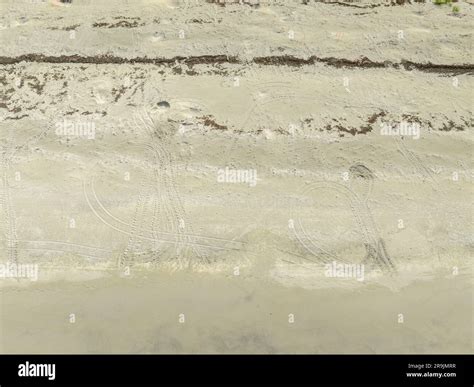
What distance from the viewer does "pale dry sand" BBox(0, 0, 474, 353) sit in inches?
469

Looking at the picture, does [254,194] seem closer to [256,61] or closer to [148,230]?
[148,230]

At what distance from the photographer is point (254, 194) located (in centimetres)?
1210

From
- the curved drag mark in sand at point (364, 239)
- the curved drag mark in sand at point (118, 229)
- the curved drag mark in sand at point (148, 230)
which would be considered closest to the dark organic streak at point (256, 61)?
the curved drag mark in sand at point (118, 229)

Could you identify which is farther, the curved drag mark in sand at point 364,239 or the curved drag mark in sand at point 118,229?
the curved drag mark in sand at point 118,229

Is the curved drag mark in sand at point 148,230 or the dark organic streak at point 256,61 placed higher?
the dark organic streak at point 256,61

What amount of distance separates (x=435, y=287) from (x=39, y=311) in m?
10.4

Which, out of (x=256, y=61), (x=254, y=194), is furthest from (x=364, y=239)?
(x=256, y=61)

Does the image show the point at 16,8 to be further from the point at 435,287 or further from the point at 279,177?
the point at 435,287

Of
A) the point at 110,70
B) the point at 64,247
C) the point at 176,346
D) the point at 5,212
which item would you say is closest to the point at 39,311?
the point at 64,247

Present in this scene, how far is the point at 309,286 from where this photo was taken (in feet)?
39.1

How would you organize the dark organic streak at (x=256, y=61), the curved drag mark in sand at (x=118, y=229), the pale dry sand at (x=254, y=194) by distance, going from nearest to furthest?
the pale dry sand at (x=254, y=194) → the curved drag mark in sand at (x=118, y=229) → the dark organic streak at (x=256, y=61)

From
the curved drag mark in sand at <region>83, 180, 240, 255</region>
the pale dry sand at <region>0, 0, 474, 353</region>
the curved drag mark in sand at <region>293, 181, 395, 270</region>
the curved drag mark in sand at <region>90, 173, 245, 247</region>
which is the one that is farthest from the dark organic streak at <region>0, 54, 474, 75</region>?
the curved drag mark in sand at <region>90, 173, 245, 247</region>

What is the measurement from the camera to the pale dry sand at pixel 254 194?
1191cm

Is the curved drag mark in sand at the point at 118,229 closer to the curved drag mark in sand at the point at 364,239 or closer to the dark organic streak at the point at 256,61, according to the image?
the curved drag mark in sand at the point at 364,239
